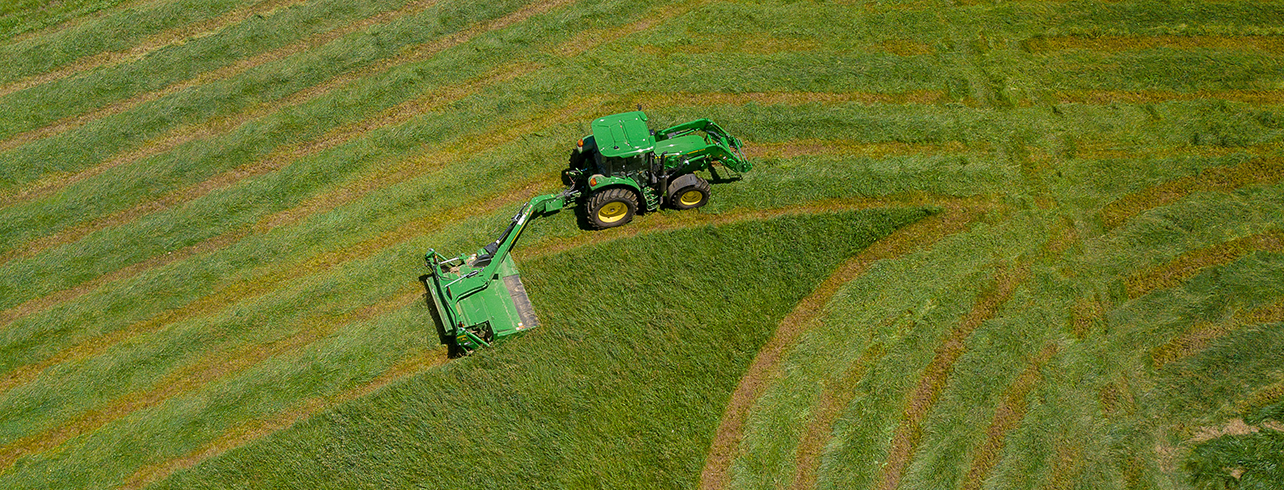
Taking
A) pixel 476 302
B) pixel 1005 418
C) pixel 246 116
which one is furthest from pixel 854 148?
pixel 246 116

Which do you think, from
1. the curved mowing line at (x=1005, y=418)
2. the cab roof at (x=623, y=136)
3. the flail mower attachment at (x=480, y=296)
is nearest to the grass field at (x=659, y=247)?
the curved mowing line at (x=1005, y=418)

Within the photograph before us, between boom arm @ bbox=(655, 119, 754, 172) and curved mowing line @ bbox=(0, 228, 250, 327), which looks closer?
curved mowing line @ bbox=(0, 228, 250, 327)

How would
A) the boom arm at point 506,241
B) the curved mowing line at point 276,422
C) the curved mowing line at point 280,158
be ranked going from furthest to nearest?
the curved mowing line at point 280,158 → the boom arm at point 506,241 → the curved mowing line at point 276,422

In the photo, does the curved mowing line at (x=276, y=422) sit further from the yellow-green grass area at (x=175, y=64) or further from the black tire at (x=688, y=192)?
the yellow-green grass area at (x=175, y=64)

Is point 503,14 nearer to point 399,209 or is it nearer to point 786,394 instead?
point 399,209

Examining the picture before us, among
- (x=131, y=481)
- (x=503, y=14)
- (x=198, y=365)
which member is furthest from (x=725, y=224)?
(x=131, y=481)

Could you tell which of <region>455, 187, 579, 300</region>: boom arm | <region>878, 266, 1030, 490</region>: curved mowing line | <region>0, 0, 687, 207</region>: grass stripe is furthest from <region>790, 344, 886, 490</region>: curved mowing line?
<region>0, 0, 687, 207</region>: grass stripe

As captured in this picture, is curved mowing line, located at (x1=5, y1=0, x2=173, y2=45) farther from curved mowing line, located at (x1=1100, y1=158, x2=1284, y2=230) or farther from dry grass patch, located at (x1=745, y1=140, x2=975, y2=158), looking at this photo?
curved mowing line, located at (x1=1100, y1=158, x2=1284, y2=230)
